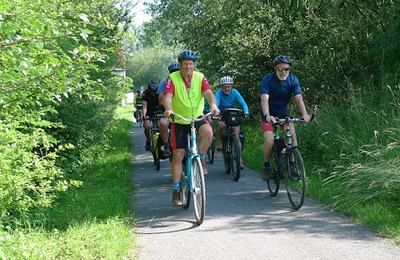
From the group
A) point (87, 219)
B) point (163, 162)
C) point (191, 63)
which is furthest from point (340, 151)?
point (163, 162)

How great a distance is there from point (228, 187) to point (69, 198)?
2.69 meters

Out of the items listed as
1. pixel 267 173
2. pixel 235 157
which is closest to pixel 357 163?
pixel 267 173

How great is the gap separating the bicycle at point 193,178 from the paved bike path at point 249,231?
0.18 meters

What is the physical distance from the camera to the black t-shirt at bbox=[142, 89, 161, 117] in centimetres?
1240

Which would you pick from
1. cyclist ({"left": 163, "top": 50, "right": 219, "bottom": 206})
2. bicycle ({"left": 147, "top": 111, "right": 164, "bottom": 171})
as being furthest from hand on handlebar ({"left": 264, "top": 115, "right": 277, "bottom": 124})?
bicycle ({"left": 147, "top": 111, "right": 164, "bottom": 171})

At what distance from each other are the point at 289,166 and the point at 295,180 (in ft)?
0.77

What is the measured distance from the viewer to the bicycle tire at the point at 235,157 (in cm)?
968

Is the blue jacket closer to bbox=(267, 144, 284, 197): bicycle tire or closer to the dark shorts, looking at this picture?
bbox=(267, 144, 284, 197): bicycle tire

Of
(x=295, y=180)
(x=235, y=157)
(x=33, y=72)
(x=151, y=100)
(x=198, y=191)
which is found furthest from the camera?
(x=151, y=100)

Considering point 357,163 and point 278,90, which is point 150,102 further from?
point 357,163

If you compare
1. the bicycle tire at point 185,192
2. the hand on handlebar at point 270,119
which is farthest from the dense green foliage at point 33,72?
the hand on handlebar at point 270,119

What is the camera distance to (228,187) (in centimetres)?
913

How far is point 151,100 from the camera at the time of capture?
40.9 feet

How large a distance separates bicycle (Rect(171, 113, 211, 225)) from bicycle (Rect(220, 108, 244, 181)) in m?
2.28
